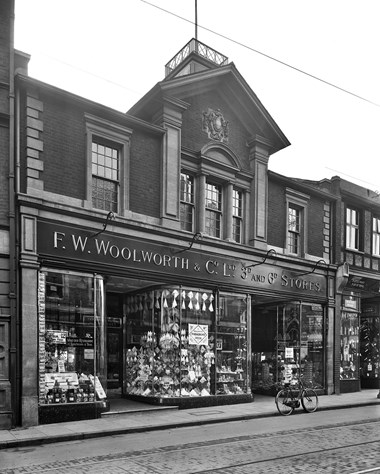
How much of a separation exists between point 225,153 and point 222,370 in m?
7.12

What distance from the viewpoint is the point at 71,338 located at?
13484 millimetres

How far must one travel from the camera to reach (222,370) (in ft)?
55.4

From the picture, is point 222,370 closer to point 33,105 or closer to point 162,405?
point 162,405

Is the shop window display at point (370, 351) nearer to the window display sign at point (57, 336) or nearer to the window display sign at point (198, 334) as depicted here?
the window display sign at point (198, 334)

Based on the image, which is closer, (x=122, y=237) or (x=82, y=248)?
(x=82, y=248)

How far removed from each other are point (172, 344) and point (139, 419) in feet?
9.33

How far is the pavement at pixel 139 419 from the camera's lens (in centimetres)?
1095

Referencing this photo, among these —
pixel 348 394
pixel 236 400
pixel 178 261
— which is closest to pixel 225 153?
pixel 178 261

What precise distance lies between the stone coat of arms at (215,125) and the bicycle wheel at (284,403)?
8294mm

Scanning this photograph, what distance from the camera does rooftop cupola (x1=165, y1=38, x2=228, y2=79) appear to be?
19.2m

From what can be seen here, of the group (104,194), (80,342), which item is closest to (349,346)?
(80,342)

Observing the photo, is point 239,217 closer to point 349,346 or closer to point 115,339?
point 115,339

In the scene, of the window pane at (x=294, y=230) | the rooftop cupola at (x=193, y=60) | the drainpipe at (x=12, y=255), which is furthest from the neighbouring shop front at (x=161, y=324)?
the rooftop cupola at (x=193, y=60)

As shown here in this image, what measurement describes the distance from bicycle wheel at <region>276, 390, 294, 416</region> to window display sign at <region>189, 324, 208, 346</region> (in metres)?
2.81
